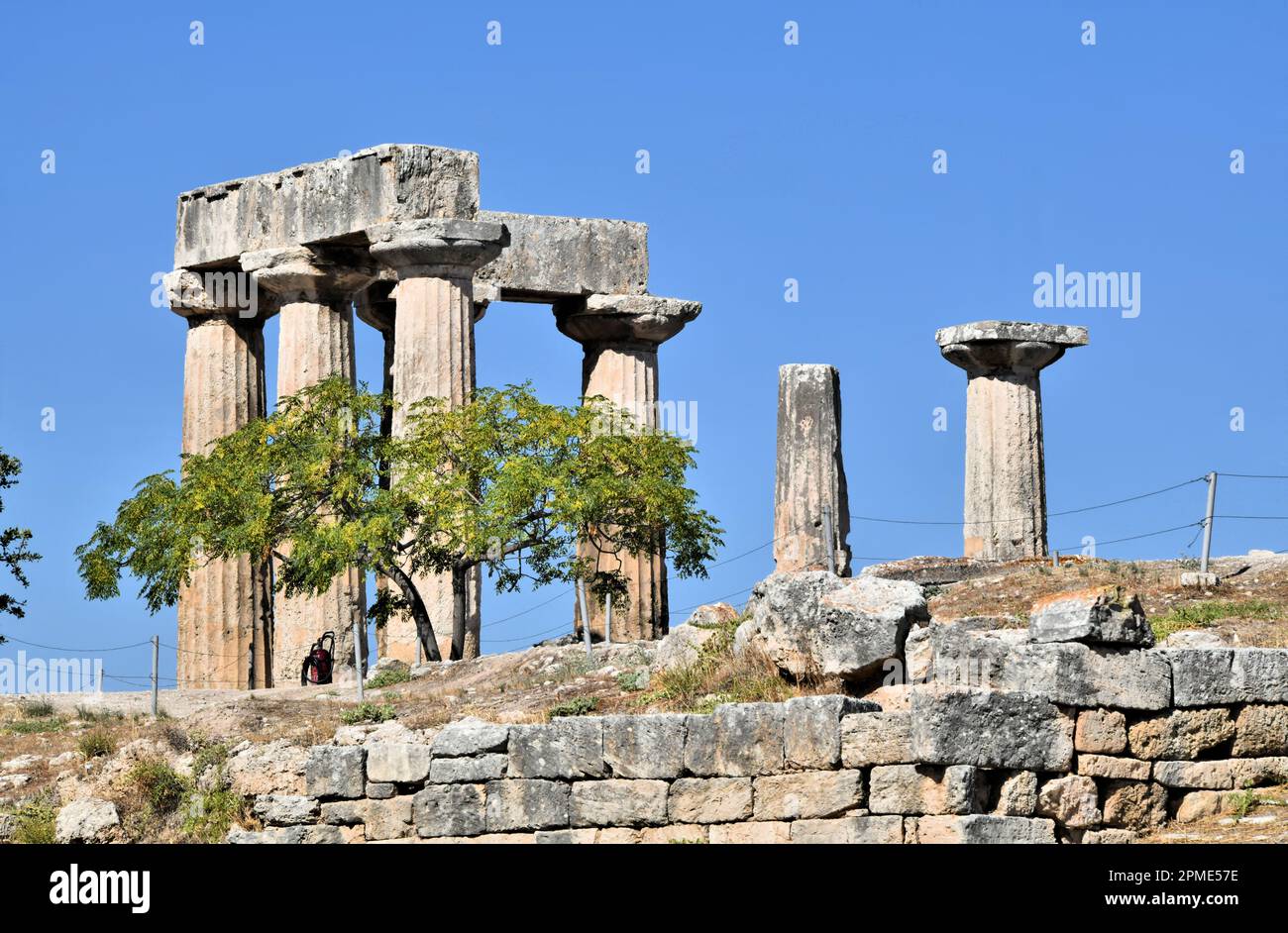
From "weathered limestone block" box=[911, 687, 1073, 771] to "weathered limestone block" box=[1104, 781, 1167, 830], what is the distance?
1.42 ft

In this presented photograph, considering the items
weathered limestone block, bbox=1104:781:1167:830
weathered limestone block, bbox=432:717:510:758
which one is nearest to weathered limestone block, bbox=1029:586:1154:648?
weathered limestone block, bbox=1104:781:1167:830

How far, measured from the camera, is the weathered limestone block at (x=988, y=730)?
59.9 feet

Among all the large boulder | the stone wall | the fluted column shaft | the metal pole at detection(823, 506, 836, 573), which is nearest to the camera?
the stone wall

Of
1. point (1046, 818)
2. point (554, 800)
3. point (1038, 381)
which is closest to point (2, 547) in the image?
point (1038, 381)

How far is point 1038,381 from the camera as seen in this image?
43031mm

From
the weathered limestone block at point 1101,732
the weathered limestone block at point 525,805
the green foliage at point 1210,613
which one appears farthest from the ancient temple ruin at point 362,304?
the weathered limestone block at point 1101,732

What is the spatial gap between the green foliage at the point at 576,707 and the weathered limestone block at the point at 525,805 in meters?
3.11

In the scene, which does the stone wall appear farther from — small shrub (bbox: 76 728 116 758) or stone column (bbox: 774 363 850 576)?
stone column (bbox: 774 363 850 576)

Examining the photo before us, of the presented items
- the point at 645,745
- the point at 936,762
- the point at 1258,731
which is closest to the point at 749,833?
the point at 645,745

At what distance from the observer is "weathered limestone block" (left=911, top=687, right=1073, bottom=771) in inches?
719

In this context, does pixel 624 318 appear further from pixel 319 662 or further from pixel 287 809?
pixel 287 809

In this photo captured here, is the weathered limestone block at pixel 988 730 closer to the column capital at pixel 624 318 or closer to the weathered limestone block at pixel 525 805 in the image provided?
the weathered limestone block at pixel 525 805

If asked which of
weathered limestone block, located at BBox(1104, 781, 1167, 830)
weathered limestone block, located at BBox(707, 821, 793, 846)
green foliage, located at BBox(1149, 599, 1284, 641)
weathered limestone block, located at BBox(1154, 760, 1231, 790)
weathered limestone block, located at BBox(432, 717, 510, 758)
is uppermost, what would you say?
green foliage, located at BBox(1149, 599, 1284, 641)
